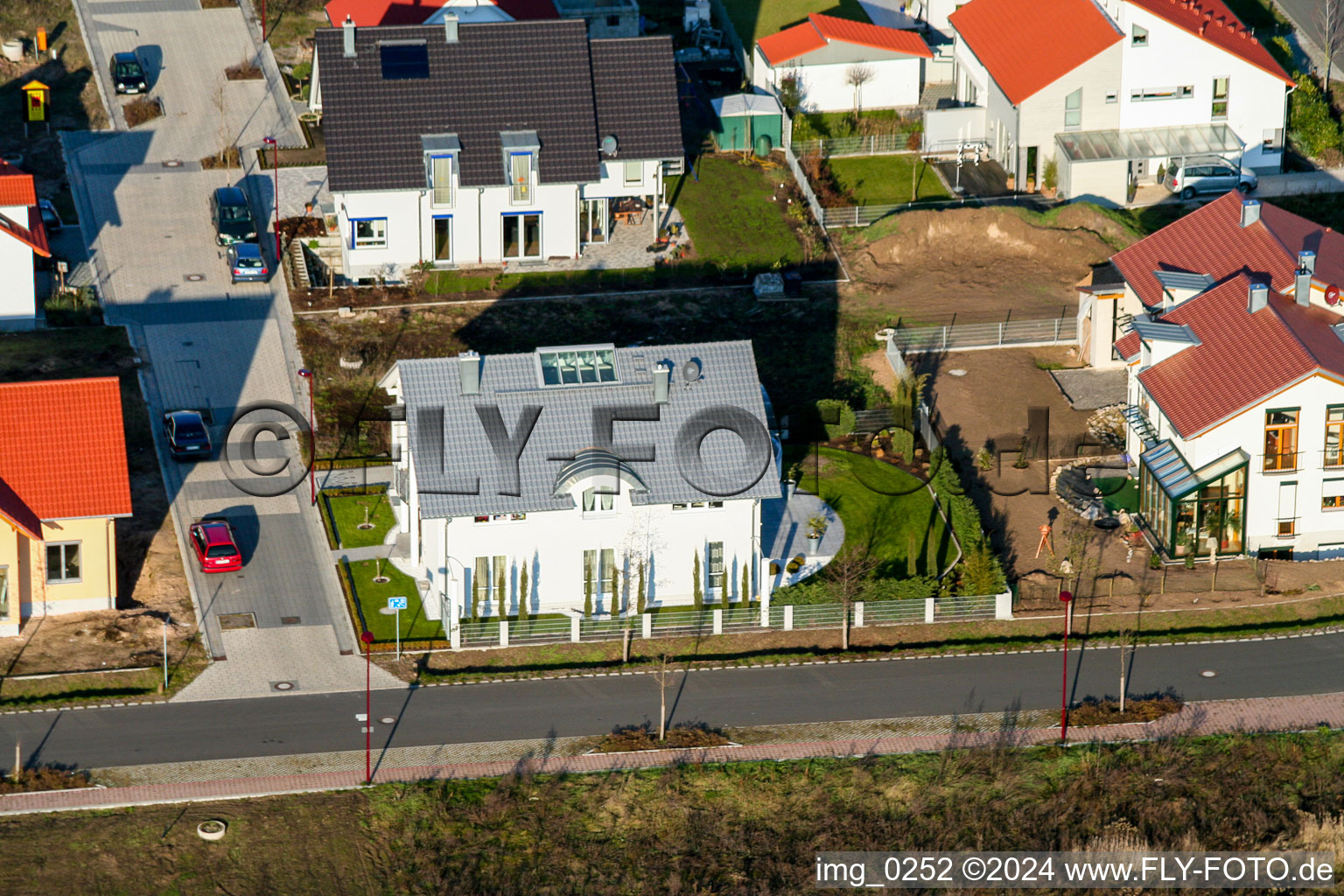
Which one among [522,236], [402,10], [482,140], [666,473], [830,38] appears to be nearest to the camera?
[666,473]

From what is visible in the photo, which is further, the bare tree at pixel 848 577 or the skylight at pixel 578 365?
the skylight at pixel 578 365

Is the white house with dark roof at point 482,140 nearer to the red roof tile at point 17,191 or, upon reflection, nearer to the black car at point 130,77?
the red roof tile at point 17,191

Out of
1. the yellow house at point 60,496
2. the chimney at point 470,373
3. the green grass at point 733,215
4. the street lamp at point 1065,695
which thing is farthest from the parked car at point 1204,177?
the yellow house at point 60,496

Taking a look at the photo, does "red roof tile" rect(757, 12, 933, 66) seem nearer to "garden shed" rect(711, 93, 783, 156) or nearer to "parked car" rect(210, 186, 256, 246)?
"garden shed" rect(711, 93, 783, 156)

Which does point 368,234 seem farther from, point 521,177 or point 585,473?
point 585,473

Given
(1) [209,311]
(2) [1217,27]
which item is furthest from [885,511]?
(2) [1217,27]

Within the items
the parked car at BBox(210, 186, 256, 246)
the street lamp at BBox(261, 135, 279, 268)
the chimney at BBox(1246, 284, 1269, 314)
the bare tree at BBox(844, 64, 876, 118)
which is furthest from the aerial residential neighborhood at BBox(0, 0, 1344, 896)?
the bare tree at BBox(844, 64, 876, 118)

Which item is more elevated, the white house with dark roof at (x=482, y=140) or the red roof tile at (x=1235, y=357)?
the white house with dark roof at (x=482, y=140)
